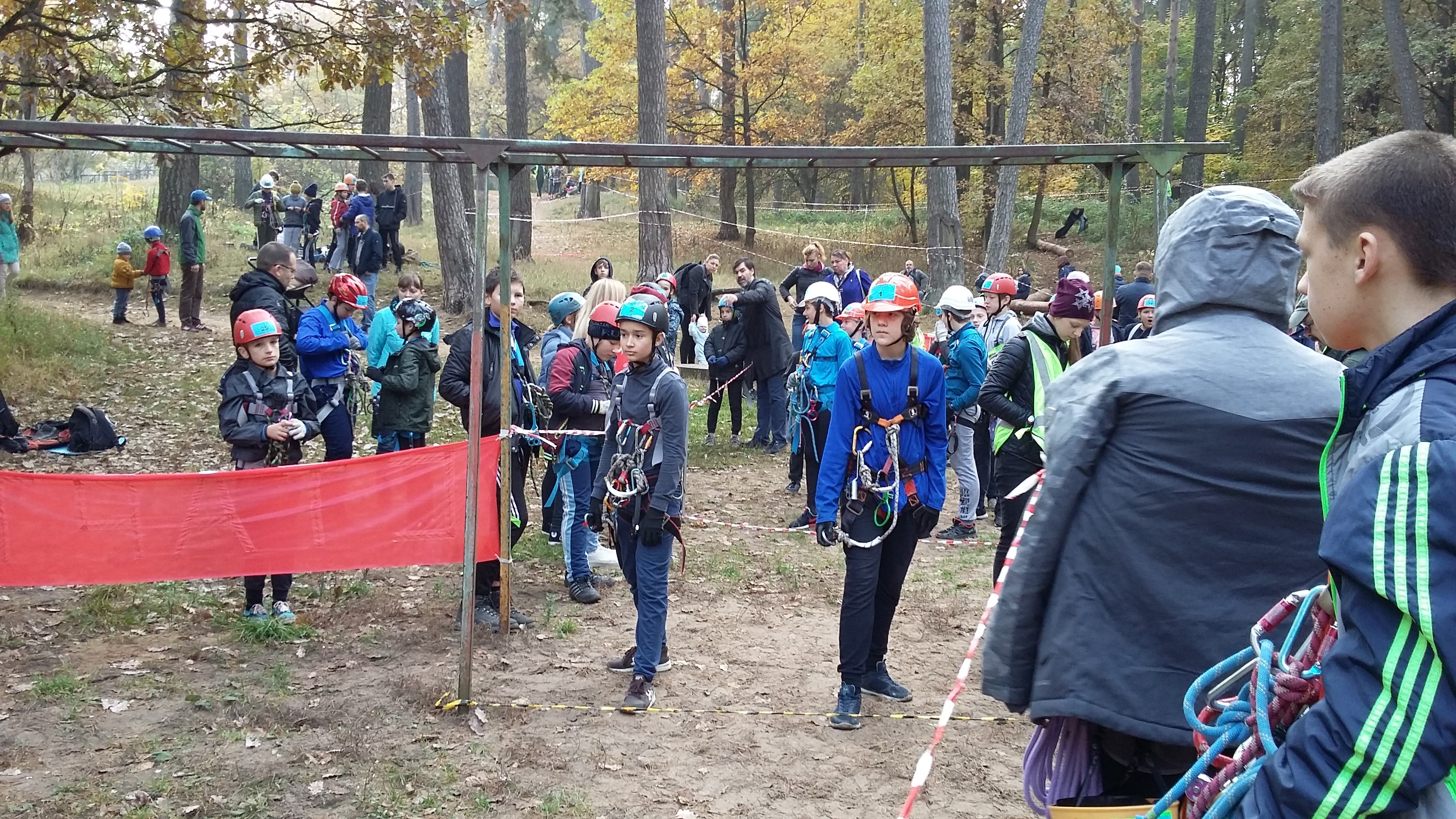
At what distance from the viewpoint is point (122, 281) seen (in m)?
16.1

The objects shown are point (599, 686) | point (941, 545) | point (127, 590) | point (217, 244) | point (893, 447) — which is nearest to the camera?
point (893, 447)

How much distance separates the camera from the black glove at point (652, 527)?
5.69 metres

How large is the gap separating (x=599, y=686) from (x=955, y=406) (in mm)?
3952

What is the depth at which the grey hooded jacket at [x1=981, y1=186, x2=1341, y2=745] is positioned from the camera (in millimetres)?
2518

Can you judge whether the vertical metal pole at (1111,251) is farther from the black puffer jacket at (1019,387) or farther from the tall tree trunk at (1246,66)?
the tall tree trunk at (1246,66)

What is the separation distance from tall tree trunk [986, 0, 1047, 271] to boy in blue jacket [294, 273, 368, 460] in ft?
52.4

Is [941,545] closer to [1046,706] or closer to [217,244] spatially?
[1046,706]

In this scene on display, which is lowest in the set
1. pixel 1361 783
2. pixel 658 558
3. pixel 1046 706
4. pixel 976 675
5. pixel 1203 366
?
pixel 976 675

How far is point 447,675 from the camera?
6.28 metres

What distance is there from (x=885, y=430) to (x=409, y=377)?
3.81m

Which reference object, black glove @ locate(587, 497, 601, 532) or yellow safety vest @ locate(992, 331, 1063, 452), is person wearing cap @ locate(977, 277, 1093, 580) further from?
black glove @ locate(587, 497, 601, 532)

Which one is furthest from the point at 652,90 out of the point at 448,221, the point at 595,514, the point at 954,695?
the point at 954,695

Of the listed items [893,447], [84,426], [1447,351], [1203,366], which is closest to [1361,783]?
[1447,351]

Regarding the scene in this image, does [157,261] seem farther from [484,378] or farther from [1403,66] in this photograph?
[1403,66]
